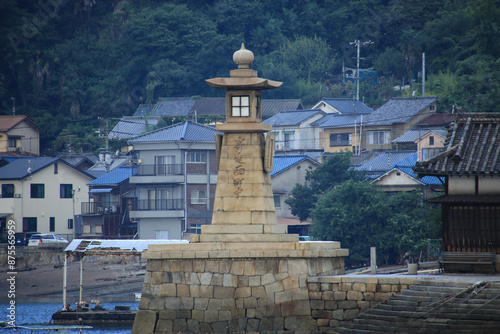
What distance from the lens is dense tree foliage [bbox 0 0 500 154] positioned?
3174 inches

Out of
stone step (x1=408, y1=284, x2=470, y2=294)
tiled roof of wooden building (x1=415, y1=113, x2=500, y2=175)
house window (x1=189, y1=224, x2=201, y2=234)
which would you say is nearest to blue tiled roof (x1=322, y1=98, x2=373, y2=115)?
house window (x1=189, y1=224, x2=201, y2=234)

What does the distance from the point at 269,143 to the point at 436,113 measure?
41.9m

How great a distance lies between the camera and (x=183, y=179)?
5781 centimetres

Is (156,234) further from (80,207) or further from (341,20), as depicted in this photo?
(341,20)

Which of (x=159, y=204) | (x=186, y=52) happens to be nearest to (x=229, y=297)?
(x=159, y=204)

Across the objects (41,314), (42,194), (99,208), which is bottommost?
(41,314)

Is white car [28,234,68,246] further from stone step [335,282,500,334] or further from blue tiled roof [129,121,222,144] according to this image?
stone step [335,282,500,334]

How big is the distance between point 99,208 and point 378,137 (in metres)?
21.9

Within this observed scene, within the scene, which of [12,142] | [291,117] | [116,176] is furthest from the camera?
[291,117]

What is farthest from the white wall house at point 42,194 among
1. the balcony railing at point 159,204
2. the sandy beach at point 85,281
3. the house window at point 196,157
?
the house window at point 196,157

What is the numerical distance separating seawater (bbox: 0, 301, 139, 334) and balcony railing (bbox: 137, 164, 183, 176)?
1410 cm

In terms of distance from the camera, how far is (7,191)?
5897cm

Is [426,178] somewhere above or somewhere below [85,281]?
above

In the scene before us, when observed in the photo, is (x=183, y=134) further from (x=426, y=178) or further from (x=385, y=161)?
(x=426, y=178)
